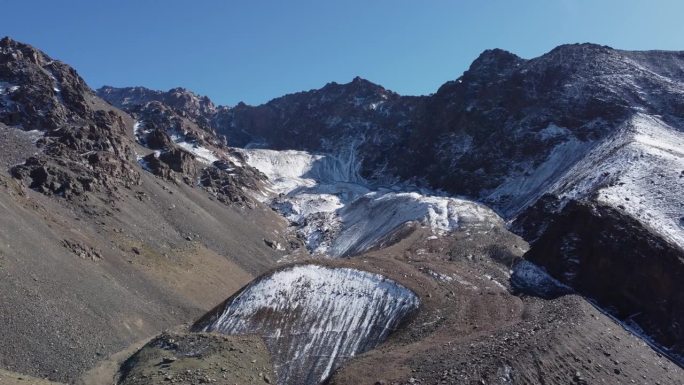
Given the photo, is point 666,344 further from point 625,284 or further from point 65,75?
point 65,75

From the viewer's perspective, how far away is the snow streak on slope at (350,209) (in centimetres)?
9081

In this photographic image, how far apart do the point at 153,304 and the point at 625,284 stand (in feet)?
163

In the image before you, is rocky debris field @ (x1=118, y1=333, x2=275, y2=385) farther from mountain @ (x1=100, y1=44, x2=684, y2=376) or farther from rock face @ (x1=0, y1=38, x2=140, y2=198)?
rock face @ (x1=0, y1=38, x2=140, y2=198)

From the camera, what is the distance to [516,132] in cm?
14038

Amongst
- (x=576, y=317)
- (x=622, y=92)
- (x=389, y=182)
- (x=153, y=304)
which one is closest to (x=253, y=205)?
(x=389, y=182)

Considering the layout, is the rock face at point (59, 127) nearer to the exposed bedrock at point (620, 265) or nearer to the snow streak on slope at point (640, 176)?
the exposed bedrock at point (620, 265)

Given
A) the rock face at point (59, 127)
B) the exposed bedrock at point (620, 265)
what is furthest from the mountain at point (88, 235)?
the exposed bedrock at point (620, 265)

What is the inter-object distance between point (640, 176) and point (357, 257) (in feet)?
129

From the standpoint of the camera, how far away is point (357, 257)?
5816 centimetres

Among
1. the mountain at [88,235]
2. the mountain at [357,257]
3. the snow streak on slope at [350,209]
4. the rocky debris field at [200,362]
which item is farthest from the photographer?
the snow streak on slope at [350,209]

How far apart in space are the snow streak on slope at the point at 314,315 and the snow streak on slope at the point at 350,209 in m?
33.6

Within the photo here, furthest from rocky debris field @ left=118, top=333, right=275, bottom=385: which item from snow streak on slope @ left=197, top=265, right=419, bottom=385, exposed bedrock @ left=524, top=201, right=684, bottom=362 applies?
exposed bedrock @ left=524, top=201, right=684, bottom=362

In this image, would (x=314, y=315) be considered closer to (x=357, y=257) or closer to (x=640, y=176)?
(x=357, y=257)

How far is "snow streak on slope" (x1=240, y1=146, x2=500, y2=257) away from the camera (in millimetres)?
90812
